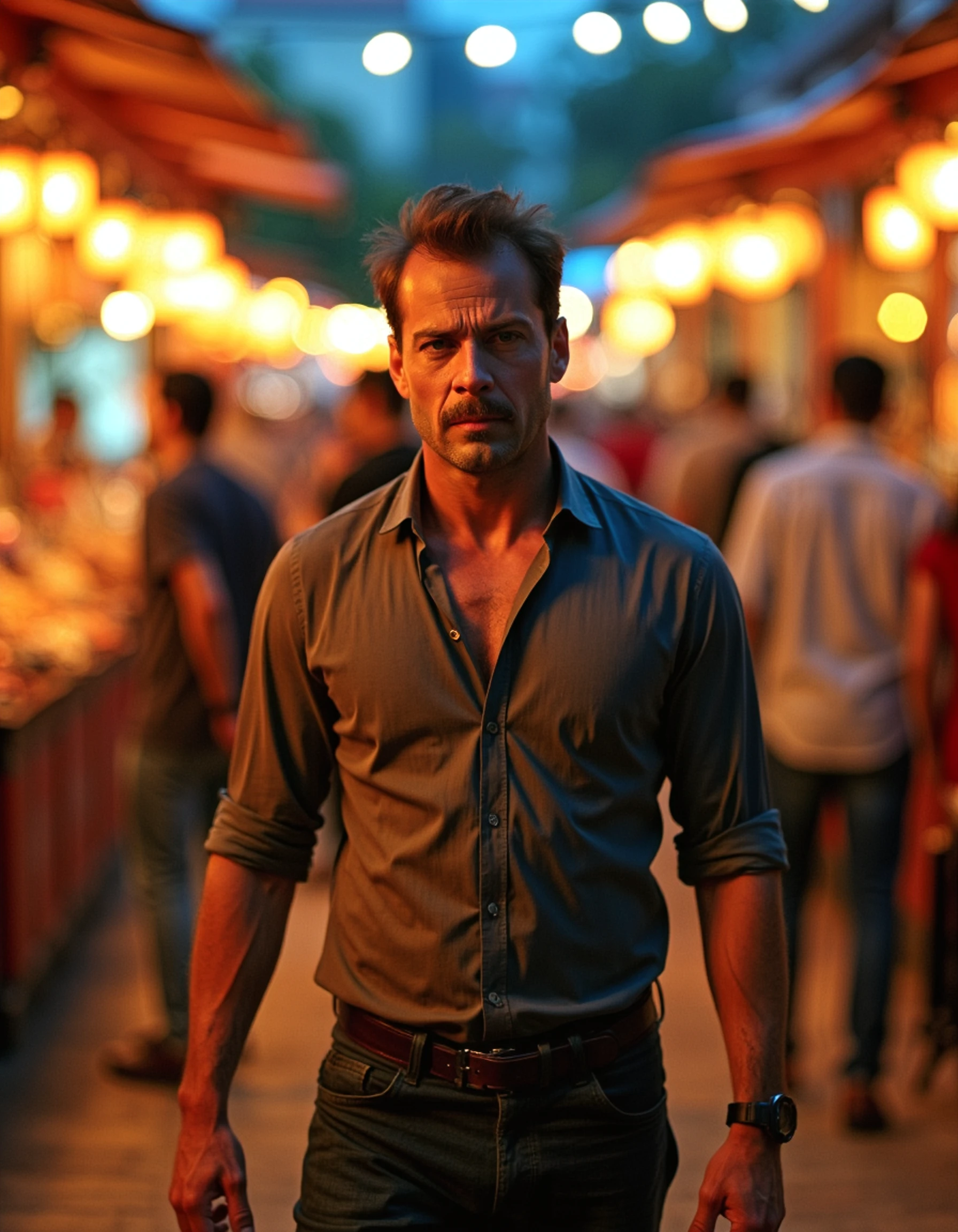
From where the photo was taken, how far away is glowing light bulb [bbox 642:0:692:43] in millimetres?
7832

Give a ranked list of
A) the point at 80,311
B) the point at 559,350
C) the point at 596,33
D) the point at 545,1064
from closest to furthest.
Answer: the point at 545,1064 → the point at 559,350 → the point at 596,33 → the point at 80,311

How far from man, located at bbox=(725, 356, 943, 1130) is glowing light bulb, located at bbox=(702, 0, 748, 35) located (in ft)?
10.6

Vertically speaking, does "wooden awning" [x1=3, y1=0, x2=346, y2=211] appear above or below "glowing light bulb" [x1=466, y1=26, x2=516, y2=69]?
below

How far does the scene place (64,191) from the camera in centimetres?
752

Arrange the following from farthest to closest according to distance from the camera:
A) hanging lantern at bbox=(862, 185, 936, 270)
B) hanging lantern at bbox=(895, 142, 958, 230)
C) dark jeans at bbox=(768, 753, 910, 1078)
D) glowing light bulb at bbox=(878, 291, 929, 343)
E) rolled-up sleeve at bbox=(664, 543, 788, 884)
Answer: glowing light bulb at bbox=(878, 291, 929, 343), hanging lantern at bbox=(862, 185, 936, 270), hanging lantern at bbox=(895, 142, 958, 230), dark jeans at bbox=(768, 753, 910, 1078), rolled-up sleeve at bbox=(664, 543, 788, 884)

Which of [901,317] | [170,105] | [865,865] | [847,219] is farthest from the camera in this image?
[901,317]

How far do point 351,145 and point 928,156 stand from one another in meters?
41.4

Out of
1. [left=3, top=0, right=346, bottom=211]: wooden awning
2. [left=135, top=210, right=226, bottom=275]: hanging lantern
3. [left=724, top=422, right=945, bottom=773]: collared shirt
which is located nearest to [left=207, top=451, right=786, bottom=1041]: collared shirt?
[left=724, top=422, right=945, bottom=773]: collared shirt

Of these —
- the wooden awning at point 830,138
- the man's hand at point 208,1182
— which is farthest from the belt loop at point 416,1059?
the wooden awning at point 830,138

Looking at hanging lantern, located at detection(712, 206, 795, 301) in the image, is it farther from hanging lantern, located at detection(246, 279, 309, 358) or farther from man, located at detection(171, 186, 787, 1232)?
hanging lantern, located at detection(246, 279, 309, 358)

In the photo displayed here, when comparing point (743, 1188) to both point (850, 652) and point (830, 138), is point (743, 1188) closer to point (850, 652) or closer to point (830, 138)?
point (850, 652)

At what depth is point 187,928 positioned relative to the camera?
16.6ft

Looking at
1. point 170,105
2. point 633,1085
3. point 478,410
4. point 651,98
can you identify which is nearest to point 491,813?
point 633,1085

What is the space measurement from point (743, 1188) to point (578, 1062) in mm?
269
